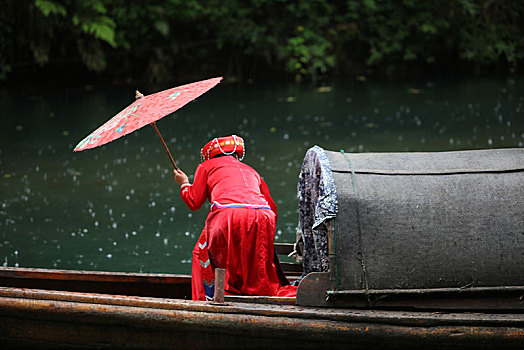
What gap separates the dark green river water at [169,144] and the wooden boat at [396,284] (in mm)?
2212

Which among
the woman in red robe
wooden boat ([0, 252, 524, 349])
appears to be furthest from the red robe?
wooden boat ([0, 252, 524, 349])

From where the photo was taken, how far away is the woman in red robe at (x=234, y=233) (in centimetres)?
363

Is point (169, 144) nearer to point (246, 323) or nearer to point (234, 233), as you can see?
point (234, 233)

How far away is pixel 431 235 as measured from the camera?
320 centimetres

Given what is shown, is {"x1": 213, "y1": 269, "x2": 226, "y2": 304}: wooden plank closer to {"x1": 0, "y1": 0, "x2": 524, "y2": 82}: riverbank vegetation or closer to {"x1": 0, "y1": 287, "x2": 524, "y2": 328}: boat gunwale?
{"x1": 0, "y1": 287, "x2": 524, "y2": 328}: boat gunwale

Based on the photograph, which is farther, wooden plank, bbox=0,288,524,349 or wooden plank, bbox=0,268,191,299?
wooden plank, bbox=0,268,191,299

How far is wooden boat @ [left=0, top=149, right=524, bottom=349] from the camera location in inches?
124

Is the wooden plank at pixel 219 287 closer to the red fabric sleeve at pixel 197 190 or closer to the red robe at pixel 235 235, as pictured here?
the red robe at pixel 235 235

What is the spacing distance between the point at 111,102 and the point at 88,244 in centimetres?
798

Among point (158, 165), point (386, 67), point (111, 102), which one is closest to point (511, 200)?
point (158, 165)

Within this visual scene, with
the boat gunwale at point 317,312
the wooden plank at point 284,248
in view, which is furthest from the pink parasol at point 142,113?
the wooden plank at point 284,248

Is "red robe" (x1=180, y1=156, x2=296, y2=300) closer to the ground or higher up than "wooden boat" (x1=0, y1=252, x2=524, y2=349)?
higher up

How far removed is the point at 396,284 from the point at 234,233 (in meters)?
0.87

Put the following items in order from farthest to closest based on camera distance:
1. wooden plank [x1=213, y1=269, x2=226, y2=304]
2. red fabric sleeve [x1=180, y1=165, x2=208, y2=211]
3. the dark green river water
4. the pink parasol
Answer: the dark green river water
red fabric sleeve [x1=180, y1=165, x2=208, y2=211]
the pink parasol
wooden plank [x1=213, y1=269, x2=226, y2=304]
